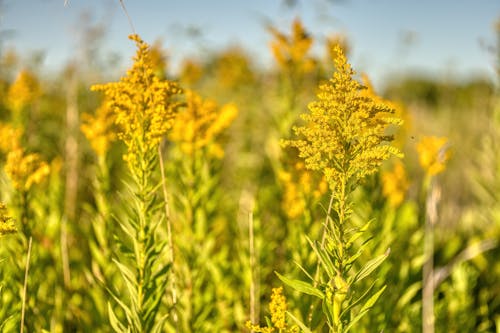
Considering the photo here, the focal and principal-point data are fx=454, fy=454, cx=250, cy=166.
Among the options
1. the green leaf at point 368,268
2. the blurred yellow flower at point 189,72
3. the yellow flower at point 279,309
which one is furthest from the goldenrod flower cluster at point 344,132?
the blurred yellow flower at point 189,72

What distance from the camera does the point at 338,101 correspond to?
124cm

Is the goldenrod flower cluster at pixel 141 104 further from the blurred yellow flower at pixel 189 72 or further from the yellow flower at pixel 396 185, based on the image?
the blurred yellow flower at pixel 189 72

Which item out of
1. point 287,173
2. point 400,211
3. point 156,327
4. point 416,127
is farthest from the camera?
point 416,127

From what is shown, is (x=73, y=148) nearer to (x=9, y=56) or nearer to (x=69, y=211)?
(x=69, y=211)

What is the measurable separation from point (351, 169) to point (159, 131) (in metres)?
0.63

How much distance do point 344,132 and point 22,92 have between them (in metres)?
3.08

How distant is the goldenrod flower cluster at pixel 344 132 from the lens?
120 centimetres

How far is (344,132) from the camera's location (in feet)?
3.97

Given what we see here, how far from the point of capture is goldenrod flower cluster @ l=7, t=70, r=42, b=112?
3486mm

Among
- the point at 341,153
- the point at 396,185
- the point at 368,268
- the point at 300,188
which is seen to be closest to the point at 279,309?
the point at 368,268

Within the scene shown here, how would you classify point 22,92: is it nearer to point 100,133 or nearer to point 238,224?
point 100,133

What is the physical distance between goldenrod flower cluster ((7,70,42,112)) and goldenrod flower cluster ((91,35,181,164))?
92.8 inches

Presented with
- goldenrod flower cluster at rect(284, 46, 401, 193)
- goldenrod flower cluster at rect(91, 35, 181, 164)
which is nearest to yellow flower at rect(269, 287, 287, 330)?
goldenrod flower cluster at rect(284, 46, 401, 193)

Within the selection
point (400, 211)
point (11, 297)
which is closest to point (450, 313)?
point (400, 211)
